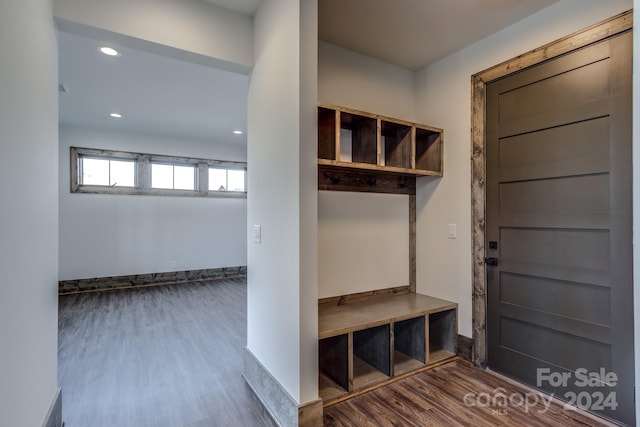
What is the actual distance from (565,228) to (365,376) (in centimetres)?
173

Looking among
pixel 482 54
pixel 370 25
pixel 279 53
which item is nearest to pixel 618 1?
pixel 482 54

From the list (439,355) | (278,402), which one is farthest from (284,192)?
(439,355)

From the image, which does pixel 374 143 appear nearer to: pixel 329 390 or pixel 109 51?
pixel 329 390

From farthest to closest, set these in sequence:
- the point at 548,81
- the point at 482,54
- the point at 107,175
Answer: the point at 107,175
the point at 482,54
the point at 548,81

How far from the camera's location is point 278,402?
189 cm

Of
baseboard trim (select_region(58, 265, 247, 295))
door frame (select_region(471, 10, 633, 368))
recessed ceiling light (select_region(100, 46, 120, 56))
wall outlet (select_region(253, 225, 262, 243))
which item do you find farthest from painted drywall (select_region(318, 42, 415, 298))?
baseboard trim (select_region(58, 265, 247, 295))

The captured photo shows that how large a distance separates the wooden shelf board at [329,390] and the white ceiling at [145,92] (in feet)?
9.03

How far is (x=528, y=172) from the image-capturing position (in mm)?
2199

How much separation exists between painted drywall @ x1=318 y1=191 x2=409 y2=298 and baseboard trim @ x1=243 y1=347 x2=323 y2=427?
0.72 metres

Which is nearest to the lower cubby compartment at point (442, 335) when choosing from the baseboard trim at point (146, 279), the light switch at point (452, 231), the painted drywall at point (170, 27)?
the light switch at point (452, 231)

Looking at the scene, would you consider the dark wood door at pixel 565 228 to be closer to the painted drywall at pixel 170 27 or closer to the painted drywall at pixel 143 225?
the painted drywall at pixel 170 27

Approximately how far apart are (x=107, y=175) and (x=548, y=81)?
20.5ft

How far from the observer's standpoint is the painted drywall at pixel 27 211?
3.73ft

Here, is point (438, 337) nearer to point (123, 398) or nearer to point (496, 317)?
point (496, 317)
